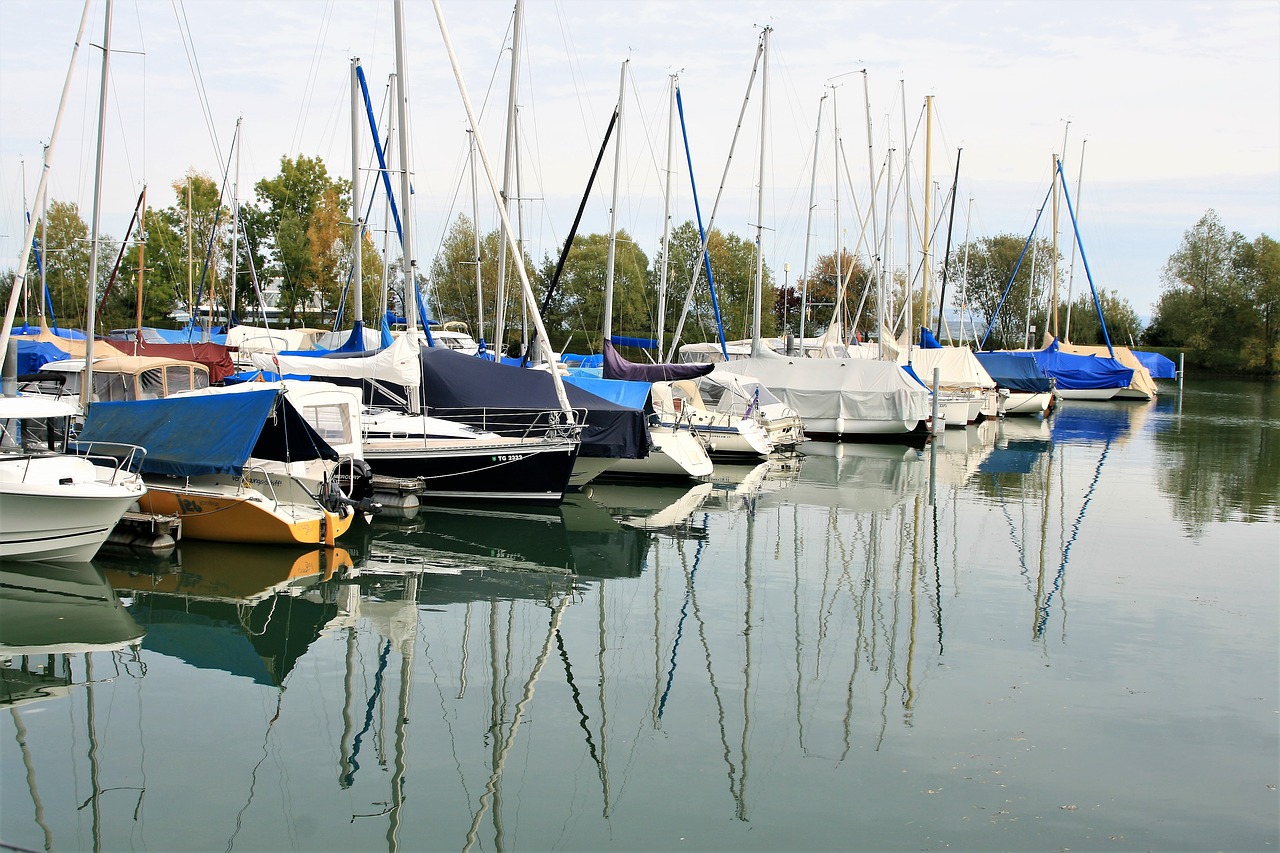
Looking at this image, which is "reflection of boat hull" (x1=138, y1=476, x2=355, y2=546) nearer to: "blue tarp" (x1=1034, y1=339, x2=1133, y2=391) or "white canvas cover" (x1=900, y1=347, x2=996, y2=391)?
"white canvas cover" (x1=900, y1=347, x2=996, y2=391)

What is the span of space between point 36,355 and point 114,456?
659 inches

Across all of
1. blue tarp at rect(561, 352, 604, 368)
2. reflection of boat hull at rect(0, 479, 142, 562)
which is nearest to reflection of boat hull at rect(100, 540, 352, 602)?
reflection of boat hull at rect(0, 479, 142, 562)

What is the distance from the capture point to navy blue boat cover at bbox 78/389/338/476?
55.7 ft

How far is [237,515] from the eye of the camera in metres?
16.8

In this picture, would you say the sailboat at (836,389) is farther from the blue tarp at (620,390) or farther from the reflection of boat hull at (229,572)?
the reflection of boat hull at (229,572)

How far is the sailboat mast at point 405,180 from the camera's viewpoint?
2303cm

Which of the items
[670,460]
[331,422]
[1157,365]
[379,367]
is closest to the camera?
[331,422]

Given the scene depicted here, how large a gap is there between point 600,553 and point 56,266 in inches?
2089

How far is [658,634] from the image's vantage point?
1348 cm

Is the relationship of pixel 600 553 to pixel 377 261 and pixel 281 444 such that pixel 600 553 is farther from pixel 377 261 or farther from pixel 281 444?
pixel 377 261

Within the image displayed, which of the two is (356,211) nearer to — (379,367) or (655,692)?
(379,367)

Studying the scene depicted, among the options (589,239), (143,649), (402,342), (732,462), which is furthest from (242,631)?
(589,239)

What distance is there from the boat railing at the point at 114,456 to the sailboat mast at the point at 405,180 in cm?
654

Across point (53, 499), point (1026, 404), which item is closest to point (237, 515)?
point (53, 499)
